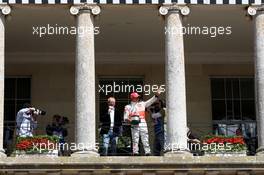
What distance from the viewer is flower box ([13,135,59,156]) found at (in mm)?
31484

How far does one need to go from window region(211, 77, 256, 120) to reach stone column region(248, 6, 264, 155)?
5.33 metres

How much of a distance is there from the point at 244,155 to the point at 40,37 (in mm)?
8377

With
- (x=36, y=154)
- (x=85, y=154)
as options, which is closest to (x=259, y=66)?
(x=85, y=154)

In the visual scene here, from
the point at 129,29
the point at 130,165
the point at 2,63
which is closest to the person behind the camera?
the point at 130,165

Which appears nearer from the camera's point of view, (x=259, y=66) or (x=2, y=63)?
(x=2, y=63)

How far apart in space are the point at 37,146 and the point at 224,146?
212 inches

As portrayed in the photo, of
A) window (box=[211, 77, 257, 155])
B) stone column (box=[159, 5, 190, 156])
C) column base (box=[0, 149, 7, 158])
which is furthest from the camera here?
window (box=[211, 77, 257, 155])

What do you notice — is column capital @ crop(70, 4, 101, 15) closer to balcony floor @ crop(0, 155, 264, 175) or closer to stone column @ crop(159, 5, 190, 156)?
stone column @ crop(159, 5, 190, 156)

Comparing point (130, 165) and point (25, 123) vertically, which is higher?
point (25, 123)

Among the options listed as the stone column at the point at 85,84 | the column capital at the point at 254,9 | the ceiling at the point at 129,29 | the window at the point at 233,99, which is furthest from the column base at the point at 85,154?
the window at the point at 233,99

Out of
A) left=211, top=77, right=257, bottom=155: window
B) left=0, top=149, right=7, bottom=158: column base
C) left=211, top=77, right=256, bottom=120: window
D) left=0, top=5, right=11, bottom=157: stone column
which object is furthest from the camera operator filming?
left=211, top=77, right=256, bottom=120: window

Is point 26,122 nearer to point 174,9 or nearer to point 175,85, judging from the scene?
point 175,85

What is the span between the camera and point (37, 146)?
104 feet

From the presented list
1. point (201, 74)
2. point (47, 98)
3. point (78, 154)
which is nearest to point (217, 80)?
point (201, 74)
